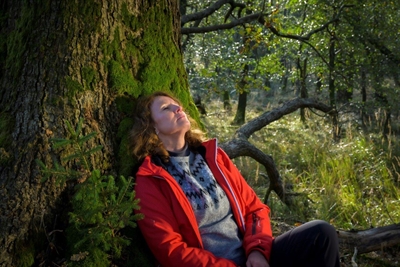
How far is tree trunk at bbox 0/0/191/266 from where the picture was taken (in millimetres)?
2453

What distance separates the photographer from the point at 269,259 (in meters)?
2.81

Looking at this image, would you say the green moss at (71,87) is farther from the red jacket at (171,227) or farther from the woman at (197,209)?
the red jacket at (171,227)

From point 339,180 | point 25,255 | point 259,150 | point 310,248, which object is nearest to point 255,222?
point 310,248

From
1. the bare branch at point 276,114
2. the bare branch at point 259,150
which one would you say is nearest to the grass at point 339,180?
the bare branch at point 259,150

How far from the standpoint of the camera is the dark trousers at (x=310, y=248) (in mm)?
2639

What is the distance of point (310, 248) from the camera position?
2658 millimetres

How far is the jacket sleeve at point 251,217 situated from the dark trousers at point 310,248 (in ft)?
0.34

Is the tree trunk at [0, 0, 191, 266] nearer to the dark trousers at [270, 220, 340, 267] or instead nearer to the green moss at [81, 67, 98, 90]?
the green moss at [81, 67, 98, 90]

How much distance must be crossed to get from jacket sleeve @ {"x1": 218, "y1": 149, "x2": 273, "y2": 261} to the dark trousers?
0.10m

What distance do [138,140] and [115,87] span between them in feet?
1.32

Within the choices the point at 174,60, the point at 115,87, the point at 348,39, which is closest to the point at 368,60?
the point at 348,39

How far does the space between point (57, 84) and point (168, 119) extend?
729 millimetres

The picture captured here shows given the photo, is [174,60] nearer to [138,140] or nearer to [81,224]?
[138,140]

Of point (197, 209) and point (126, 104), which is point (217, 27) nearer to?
point (126, 104)
